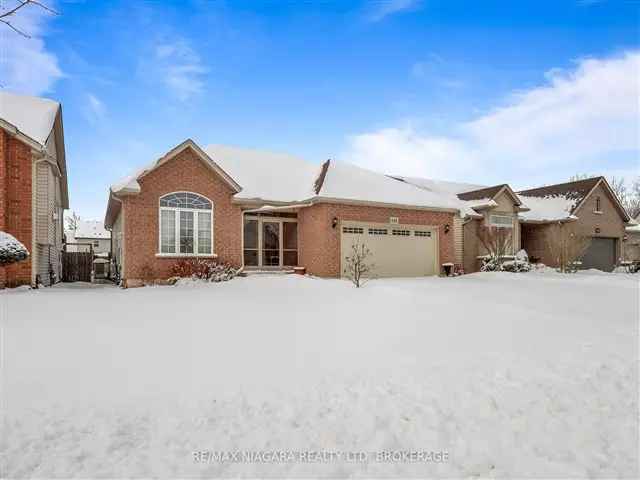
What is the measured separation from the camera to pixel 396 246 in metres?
16.5

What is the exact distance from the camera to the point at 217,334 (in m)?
5.91

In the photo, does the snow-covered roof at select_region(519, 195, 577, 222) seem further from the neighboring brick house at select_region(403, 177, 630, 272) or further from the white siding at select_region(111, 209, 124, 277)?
the white siding at select_region(111, 209, 124, 277)

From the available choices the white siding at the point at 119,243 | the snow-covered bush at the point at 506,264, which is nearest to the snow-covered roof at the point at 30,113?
the white siding at the point at 119,243

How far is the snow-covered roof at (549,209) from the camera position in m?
22.5

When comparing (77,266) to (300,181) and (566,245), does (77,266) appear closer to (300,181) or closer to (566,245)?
(300,181)

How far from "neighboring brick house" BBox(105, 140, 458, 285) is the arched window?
0.11ft

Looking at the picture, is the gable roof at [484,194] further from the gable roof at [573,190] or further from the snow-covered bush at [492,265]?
the gable roof at [573,190]

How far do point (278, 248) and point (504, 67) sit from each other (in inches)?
436

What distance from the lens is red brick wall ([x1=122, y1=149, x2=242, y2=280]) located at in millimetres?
12836

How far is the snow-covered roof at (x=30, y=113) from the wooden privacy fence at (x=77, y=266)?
245 inches

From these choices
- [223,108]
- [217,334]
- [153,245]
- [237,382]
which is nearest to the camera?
[237,382]

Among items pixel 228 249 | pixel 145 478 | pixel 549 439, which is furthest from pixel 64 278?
pixel 549 439

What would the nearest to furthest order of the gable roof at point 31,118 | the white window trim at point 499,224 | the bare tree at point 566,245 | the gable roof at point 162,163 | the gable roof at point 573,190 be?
the gable roof at point 31,118 → the gable roof at point 162,163 → the bare tree at point 566,245 → the white window trim at point 499,224 → the gable roof at point 573,190

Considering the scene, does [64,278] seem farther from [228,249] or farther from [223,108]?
[223,108]
